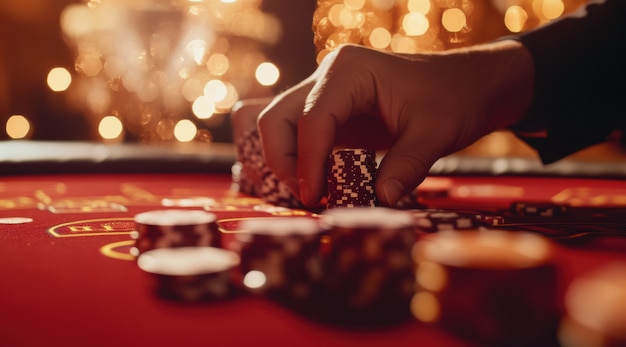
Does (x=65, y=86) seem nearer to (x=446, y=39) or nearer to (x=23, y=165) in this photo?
(x=446, y=39)

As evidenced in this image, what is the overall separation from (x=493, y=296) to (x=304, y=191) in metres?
1.05

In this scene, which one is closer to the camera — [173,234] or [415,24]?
[173,234]

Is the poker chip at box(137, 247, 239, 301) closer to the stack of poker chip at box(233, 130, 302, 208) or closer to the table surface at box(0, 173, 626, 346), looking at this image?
the table surface at box(0, 173, 626, 346)

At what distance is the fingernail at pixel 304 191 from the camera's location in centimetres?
162

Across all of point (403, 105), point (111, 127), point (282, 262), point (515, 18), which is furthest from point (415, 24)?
point (282, 262)

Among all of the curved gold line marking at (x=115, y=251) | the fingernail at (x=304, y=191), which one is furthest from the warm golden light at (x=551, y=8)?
the curved gold line marking at (x=115, y=251)

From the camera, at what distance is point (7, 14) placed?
830 centimetres

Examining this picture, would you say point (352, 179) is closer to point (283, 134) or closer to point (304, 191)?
A: point (304, 191)

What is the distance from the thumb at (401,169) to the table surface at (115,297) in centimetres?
29

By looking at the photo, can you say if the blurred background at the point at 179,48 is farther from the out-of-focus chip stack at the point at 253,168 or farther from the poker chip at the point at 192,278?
the poker chip at the point at 192,278

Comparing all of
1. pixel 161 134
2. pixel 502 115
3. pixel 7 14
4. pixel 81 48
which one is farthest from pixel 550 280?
pixel 7 14

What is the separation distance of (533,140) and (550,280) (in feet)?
5.14

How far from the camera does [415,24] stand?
6.83 m

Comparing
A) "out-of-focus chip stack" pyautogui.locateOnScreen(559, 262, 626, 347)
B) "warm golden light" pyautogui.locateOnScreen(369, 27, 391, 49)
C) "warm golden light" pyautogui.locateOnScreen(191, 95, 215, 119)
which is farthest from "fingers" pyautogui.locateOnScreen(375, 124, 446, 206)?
"warm golden light" pyautogui.locateOnScreen(191, 95, 215, 119)
